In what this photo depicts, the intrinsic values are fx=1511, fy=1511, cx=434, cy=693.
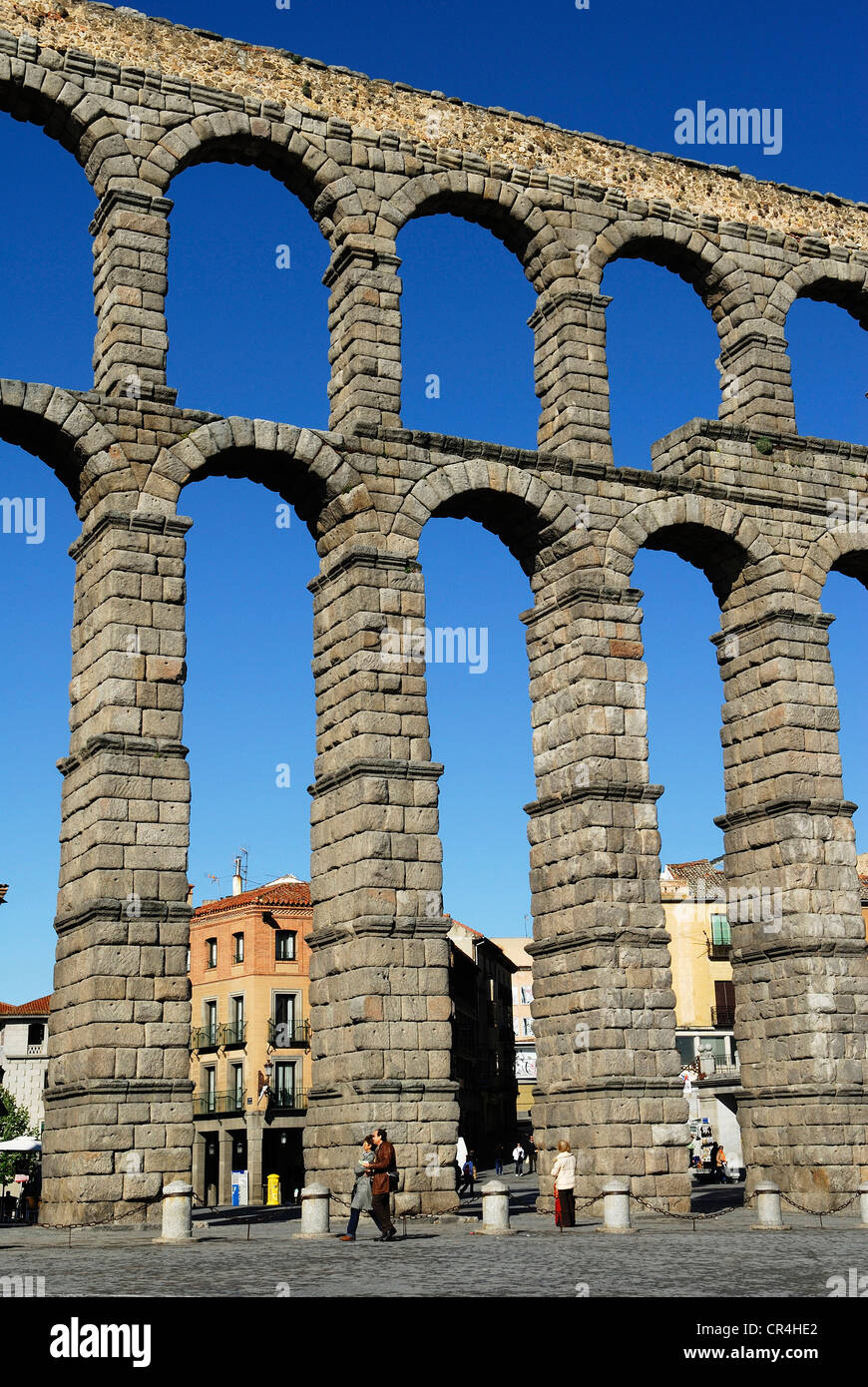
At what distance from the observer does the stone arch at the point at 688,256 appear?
89.9ft

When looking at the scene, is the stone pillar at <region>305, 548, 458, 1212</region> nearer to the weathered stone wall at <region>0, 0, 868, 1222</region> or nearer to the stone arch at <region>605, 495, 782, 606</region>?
the weathered stone wall at <region>0, 0, 868, 1222</region>

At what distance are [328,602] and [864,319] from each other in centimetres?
1382

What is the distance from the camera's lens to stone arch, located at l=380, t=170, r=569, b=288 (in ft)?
84.3

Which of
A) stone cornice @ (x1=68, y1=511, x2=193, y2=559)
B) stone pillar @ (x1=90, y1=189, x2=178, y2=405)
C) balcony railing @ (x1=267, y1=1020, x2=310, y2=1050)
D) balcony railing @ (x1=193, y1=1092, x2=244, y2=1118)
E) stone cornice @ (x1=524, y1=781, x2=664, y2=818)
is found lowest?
balcony railing @ (x1=193, y1=1092, x2=244, y2=1118)

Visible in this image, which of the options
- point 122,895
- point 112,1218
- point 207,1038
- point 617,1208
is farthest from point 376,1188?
point 207,1038

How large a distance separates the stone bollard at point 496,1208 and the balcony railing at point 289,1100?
96.5 feet

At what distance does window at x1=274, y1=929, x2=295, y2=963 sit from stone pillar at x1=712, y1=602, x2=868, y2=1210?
25.1m

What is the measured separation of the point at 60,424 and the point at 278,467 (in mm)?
3639

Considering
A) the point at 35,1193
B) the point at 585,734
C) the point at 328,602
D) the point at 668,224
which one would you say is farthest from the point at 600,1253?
the point at 35,1193

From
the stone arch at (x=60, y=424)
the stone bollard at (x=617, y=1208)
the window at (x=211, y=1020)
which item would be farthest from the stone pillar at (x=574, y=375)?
the window at (x=211, y=1020)

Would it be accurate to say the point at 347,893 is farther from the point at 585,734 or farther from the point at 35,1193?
the point at 35,1193

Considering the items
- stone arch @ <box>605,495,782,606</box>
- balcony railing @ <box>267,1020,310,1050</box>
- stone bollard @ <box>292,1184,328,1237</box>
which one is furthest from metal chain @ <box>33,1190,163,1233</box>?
balcony railing @ <box>267,1020,310,1050</box>

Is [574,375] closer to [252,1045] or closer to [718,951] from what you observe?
[252,1045]

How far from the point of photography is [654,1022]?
22.8 m
